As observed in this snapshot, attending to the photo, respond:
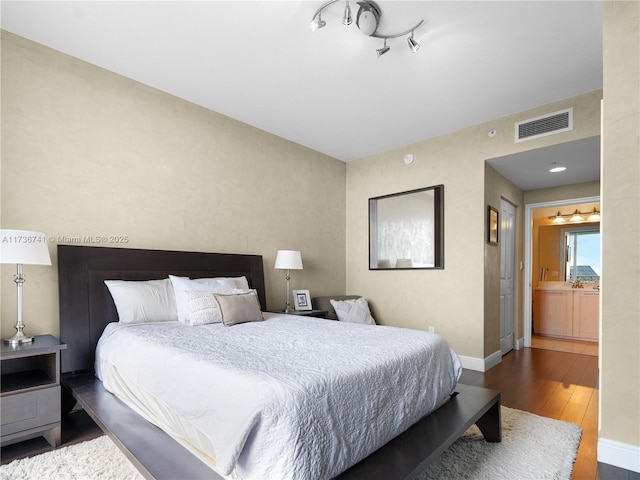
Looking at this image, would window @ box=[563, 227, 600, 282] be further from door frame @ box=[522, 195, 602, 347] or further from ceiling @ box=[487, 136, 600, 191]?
ceiling @ box=[487, 136, 600, 191]

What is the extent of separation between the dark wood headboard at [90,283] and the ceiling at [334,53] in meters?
1.55

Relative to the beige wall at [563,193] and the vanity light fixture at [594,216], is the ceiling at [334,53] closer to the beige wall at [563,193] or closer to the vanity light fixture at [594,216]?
the beige wall at [563,193]

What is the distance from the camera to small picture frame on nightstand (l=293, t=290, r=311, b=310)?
4.27m

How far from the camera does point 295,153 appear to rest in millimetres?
4547

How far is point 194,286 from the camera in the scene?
117 inches

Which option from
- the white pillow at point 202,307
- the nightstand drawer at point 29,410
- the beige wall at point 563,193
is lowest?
the nightstand drawer at point 29,410

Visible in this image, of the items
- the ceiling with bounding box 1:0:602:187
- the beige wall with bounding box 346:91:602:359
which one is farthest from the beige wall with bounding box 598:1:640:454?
the beige wall with bounding box 346:91:602:359

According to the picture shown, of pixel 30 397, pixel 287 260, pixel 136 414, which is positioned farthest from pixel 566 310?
pixel 30 397

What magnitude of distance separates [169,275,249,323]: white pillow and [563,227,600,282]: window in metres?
6.41

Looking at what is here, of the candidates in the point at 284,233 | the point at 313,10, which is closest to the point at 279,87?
the point at 313,10

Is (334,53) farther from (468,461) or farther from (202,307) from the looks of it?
(468,461)

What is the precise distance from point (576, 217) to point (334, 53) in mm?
5776

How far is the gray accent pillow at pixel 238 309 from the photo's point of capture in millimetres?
2689

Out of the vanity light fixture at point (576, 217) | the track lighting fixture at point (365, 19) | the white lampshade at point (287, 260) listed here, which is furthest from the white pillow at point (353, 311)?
the vanity light fixture at point (576, 217)
